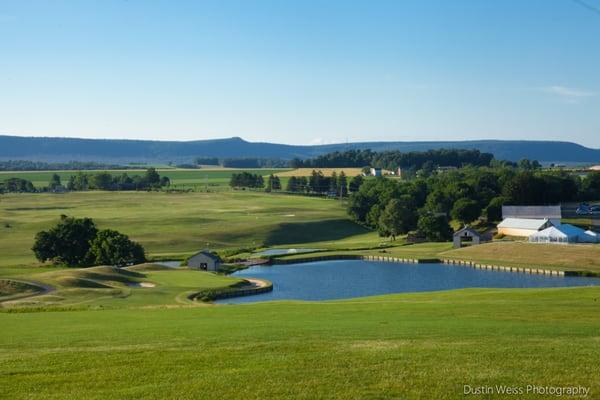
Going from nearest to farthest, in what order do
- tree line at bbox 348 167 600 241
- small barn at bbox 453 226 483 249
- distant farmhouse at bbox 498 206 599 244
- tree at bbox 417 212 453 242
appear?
distant farmhouse at bbox 498 206 599 244 < small barn at bbox 453 226 483 249 < tree at bbox 417 212 453 242 < tree line at bbox 348 167 600 241

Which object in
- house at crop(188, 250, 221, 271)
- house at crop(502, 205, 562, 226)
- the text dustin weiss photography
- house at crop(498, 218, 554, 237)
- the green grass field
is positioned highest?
the text dustin weiss photography

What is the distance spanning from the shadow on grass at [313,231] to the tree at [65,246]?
32.0 meters

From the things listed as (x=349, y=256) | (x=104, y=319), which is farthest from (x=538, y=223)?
(x=104, y=319)

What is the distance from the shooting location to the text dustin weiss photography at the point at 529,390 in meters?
14.1

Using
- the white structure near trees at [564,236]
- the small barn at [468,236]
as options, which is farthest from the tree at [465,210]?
the white structure near trees at [564,236]

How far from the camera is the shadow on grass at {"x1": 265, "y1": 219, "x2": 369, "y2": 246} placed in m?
109

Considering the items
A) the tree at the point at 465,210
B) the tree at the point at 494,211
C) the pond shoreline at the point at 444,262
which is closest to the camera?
the pond shoreline at the point at 444,262

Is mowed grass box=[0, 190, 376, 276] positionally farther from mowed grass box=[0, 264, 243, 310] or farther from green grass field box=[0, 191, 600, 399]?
green grass field box=[0, 191, 600, 399]

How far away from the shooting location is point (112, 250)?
77.2 m

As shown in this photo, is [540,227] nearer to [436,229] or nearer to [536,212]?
[536,212]

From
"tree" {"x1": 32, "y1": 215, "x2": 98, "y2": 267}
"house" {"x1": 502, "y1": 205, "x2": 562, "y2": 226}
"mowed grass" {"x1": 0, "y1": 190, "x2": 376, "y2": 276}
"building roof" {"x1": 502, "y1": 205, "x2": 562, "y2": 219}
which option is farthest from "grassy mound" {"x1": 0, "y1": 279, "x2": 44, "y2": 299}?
"building roof" {"x1": 502, "y1": 205, "x2": 562, "y2": 219}

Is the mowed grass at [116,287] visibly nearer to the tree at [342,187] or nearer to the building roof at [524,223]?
the building roof at [524,223]

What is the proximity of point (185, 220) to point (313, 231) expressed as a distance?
843 inches

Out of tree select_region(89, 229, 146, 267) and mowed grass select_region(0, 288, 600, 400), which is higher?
mowed grass select_region(0, 288, 600, 400)
